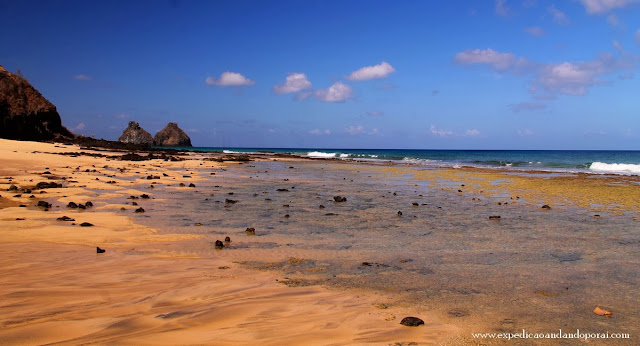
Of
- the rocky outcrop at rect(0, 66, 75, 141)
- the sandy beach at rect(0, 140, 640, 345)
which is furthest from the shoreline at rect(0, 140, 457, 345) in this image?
the rocky outcrop at rect(0, 66, 75, 141)

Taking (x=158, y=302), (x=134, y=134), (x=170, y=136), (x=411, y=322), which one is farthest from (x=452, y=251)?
(x=170, y=136)

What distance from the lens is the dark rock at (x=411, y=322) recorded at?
3.94 meters

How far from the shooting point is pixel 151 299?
14.6ft

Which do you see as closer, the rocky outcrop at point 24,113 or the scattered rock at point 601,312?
the scattered rock at point 601,312

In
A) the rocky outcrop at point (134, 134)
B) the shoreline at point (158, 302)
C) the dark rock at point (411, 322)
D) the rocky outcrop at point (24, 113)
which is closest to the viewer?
the shoreline at point (158, 302)

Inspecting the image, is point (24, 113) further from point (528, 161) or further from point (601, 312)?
point (528, 161)

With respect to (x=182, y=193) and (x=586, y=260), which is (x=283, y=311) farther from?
(x=182, y=193)

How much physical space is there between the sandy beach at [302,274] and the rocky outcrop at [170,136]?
151083 mm

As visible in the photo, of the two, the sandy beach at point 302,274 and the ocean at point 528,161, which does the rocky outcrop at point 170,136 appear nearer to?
the ocean at point 528,161

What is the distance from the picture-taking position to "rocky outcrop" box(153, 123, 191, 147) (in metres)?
153

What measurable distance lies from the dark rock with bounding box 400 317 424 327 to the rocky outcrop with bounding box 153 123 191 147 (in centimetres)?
15994

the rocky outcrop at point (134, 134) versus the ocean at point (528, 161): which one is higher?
the rocky outcrop at point (134, 134)

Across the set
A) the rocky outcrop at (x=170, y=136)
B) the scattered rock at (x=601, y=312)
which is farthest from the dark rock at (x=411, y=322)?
the rocky outcrop at (x=170, y=136)

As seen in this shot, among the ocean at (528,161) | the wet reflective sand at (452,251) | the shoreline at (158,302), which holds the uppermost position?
the ocean at (528,161)
